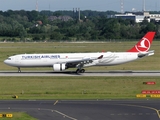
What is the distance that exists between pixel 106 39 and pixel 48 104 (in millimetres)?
142516

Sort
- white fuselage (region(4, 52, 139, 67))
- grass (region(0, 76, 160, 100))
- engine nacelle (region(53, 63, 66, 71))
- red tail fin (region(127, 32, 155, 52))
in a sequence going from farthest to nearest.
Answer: red tail fin (region(127, 32, 155, 52)) → white fuselage (region(4, 52, 139, 67)) → engine nacelle (region(53, 63, 66, 71)) → grass (region(0, 76, 160, 100))

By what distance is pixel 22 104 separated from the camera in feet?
156

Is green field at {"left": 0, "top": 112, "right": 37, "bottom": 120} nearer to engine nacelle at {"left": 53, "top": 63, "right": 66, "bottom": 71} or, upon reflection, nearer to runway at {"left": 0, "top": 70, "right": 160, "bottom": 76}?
runway at {"left": 0, "top": 70, "right": 160, "bottom": 76}

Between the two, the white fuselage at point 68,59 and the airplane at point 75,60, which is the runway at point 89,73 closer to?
the airplane at point 75,60

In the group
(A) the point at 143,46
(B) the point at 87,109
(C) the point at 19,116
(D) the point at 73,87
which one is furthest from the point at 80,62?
(C) the point at 19,116

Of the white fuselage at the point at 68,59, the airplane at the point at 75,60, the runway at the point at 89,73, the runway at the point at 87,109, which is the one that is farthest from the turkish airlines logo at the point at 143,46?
the runway at the point at 87,109

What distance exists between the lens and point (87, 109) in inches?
1747

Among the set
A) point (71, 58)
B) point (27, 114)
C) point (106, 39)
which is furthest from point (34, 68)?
point (106, 39)

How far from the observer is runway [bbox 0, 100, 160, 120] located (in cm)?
4094

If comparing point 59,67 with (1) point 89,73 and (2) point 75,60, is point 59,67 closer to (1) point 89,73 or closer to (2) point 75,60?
(2) point 75,60

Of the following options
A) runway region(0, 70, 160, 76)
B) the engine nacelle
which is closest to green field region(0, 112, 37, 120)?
runway region(0, 70, 160, 76)

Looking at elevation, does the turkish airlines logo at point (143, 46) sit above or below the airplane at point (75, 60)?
above

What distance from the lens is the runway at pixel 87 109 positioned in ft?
134

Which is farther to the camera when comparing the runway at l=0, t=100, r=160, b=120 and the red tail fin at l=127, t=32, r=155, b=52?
the red tail fin at l=127, t=32, r=155, b=52
